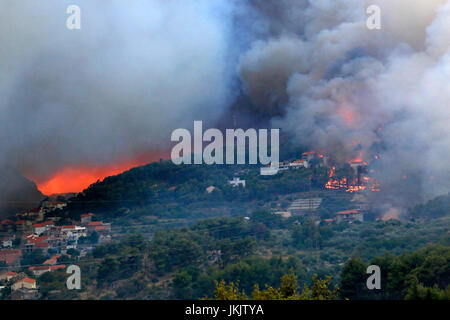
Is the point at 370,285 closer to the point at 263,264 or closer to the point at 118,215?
the point at 263,264

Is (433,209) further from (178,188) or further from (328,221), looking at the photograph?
(178,188)

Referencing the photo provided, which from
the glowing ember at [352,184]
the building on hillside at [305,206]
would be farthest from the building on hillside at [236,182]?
the glowing ember at [352,184]

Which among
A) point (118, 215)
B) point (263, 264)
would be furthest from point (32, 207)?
point (263, 264)

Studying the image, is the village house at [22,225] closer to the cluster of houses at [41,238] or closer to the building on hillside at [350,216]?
the cluster of houses at [41,238]

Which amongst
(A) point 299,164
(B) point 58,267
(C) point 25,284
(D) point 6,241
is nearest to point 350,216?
(A) point 299,164

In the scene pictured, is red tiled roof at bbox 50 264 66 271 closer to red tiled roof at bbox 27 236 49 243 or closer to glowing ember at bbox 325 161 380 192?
red tiled roof at bbox 27 236 49 243

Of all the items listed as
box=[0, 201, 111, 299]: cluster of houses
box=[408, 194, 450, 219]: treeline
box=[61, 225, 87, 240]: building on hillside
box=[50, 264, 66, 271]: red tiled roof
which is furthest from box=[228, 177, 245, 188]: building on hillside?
box=[50, 264, 66, 271]: red tiled roof

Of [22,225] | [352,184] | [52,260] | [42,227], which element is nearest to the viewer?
[52,260]
